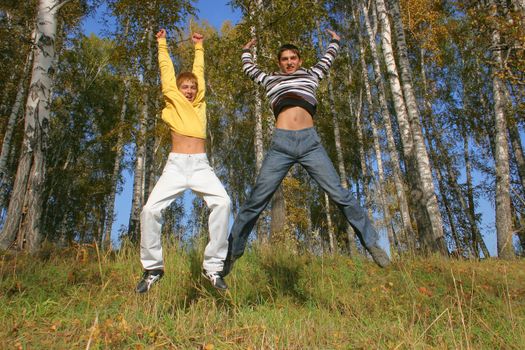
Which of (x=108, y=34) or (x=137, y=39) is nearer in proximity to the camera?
(x=137, y=39)

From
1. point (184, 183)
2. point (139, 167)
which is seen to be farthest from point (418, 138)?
point (139, 167)

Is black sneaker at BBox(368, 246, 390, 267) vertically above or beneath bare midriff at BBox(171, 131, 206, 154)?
beneath

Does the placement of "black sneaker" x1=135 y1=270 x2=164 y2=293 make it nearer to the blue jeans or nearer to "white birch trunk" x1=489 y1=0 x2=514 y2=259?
the blue jeans

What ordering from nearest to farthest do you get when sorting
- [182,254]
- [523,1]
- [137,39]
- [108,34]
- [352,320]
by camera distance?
[352,320], [182,254], [523,1], [137,39], [108,34]

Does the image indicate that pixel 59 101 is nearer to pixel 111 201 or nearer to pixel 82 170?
pixel 82 170

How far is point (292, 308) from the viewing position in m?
3.66

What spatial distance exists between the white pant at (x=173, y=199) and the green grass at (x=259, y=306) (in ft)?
1.25

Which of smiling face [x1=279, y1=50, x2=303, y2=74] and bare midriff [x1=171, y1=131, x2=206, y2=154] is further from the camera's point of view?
smiling face [x1=279, y1=50, x2=303, y2=74]

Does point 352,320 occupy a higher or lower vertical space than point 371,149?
lower

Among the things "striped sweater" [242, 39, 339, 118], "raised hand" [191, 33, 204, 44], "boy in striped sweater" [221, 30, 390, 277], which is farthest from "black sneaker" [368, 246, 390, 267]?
"raised hand" [191, 33, 204, 44]

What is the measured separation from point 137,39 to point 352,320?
11.5 meters

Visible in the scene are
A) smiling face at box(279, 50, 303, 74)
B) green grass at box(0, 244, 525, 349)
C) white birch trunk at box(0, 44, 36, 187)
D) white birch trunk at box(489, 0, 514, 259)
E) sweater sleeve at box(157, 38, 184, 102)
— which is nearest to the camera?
green grass at box(0, 244, 525, 349)

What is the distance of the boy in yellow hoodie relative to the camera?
3.31m

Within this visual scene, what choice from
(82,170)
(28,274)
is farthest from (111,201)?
(28,274)
